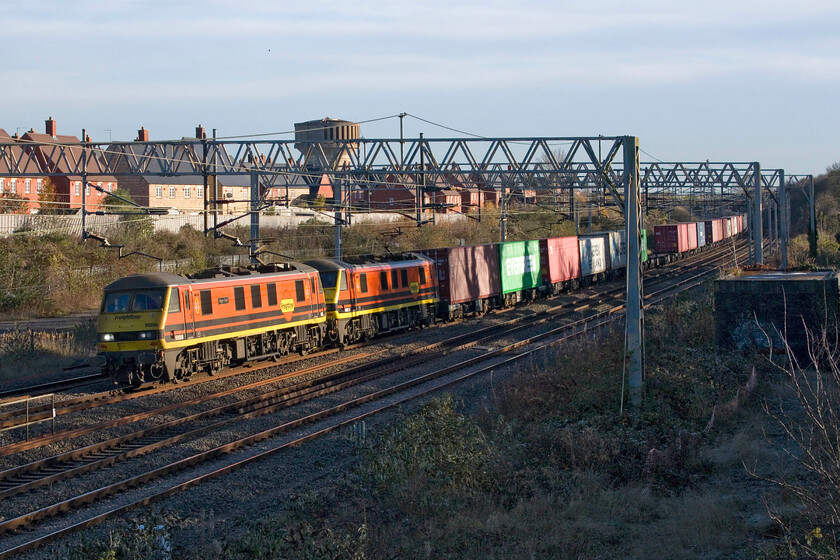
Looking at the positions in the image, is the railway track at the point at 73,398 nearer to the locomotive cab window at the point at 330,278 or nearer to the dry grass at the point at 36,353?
the dry grass at the point at 36,353

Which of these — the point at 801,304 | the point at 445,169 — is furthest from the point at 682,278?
the point at 801,304

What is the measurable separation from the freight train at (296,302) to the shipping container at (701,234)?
107ft

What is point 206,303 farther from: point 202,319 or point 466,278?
point 466,278

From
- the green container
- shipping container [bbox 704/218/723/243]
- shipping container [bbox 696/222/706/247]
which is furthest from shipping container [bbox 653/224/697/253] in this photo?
the green container

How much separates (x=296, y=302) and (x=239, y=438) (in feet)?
27.8

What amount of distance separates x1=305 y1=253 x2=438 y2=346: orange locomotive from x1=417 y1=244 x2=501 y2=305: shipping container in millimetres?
705

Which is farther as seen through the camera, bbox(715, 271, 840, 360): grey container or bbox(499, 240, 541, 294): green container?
bbox(499, 240, 541, 294): green container

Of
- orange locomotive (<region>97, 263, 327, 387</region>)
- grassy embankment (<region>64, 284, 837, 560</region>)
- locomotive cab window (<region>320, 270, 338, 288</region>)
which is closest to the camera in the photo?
grassy embankment (<region>64, 284, 837, 560</region>)

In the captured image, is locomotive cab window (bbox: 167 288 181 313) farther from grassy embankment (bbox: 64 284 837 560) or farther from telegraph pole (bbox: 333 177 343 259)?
telegraph pole (bbox: 333 177 343 259)

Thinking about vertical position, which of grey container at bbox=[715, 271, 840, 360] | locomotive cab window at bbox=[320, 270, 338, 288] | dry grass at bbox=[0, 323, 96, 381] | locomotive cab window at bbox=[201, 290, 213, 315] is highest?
locomotive cab window at bbox=[320, 270, 338, 288]

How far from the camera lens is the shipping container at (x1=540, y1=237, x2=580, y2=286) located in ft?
127

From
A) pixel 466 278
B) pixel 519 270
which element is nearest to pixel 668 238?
pixel 519 270

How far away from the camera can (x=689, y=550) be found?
27.4 feet

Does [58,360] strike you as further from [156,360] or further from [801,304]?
[801,304]
